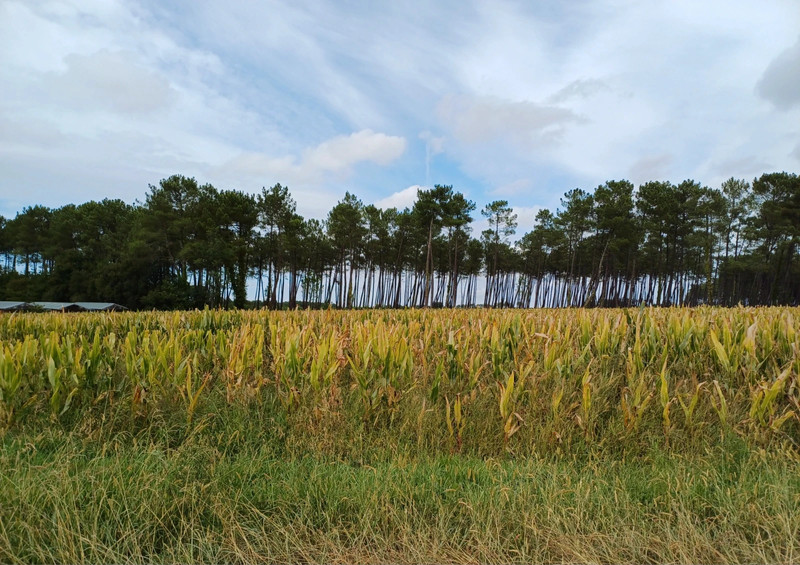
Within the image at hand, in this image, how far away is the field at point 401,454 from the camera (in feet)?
6.48

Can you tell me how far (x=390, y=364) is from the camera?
3.47 meters

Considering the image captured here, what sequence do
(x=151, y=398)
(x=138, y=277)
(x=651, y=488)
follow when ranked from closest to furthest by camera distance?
(x=651, y=488) → (x=151, y=398) → (x=138, y=277)

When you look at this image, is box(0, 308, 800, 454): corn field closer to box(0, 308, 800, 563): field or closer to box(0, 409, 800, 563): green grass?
box(0, 308, 800, 563): field

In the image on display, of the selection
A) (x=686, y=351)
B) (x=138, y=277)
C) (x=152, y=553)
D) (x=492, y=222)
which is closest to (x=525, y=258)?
(x=492, y=222)

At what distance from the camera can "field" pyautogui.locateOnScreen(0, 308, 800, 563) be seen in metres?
1.97

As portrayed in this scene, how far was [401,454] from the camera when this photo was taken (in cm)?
288

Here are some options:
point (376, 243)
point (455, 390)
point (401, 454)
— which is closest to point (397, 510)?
point (401, 454)

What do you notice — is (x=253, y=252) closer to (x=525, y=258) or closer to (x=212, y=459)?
(x=525, y=258)

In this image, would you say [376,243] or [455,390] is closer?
[455,390]

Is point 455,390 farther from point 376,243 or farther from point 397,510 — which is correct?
point 376,243

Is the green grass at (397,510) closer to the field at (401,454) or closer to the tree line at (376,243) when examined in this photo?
the field at (401,454)

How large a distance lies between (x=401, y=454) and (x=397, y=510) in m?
0.77

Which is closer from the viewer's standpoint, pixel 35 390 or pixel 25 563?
pixel 25 563

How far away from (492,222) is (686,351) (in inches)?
1924
